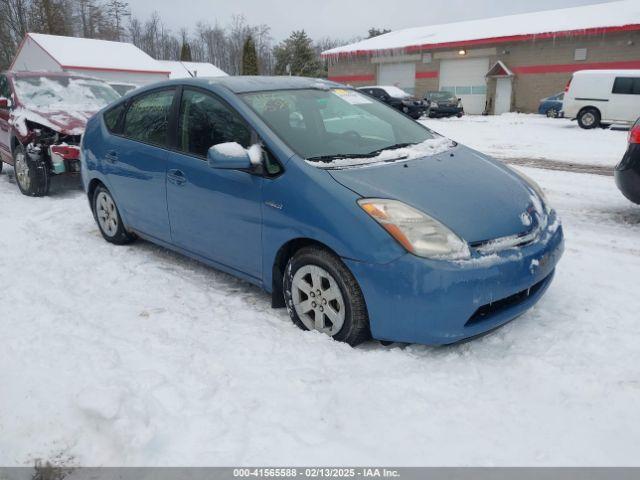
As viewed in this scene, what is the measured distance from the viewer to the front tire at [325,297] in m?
2.91

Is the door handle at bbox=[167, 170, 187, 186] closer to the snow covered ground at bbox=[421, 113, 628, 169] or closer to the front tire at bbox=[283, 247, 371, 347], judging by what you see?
the front tire at bbox=[283, 247, 371, 347]

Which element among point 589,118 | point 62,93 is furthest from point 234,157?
point 589,118

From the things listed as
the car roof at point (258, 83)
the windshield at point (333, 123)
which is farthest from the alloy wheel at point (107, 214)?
the windshield at point (333, 123)

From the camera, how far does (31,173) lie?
7.25m

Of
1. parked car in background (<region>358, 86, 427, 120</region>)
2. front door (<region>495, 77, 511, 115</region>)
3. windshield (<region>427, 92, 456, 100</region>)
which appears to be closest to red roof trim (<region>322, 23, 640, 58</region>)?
front door (<region>495, 77, 511, 115</region>)

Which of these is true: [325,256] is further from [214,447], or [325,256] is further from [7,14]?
[7,14]

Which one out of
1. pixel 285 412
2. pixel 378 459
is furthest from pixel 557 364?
pixel 285 412

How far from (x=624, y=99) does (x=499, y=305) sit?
58.1 ft

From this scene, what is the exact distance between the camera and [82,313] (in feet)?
11.7

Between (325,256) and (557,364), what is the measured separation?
4.60ft

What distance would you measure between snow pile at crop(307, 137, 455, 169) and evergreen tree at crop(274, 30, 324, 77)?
1583 inches

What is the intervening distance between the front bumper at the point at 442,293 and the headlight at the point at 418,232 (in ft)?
0.18

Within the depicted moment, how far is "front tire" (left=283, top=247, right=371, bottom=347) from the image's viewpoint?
2.91 meters

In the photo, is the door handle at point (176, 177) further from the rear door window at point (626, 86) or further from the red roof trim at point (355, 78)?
the red roof trim at point (355, 78)
